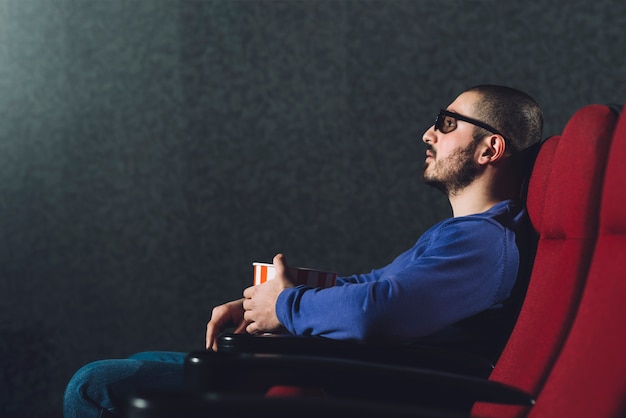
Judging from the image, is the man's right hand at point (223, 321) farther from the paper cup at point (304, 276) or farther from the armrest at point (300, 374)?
the armrest at point (300, 374)

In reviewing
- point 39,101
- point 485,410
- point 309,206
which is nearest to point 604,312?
point 485,410

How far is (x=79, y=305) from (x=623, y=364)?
2.04 metres

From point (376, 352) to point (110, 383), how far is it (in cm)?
54

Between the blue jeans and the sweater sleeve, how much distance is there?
0.32 metres

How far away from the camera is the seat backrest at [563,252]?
34.2 inches

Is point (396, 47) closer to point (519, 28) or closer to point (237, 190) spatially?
point (519, 28)

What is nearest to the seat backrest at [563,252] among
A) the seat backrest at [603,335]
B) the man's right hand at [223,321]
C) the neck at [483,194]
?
the seat backrest at [603,335]

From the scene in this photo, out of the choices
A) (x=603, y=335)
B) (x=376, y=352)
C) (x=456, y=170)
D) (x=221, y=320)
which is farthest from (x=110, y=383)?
(x=603, y=335)

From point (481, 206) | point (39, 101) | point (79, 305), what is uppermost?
point (39, 101)

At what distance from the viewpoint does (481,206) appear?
1320 mm

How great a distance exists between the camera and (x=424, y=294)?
1.07m

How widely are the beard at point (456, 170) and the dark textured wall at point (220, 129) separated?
1059 millimetres

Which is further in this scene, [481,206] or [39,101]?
[39,101]

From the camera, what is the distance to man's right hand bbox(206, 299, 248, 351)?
1356 mm
